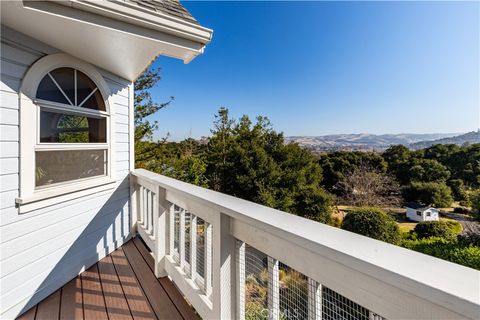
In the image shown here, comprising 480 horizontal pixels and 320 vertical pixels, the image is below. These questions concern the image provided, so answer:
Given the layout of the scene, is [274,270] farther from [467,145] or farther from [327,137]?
[327,137]

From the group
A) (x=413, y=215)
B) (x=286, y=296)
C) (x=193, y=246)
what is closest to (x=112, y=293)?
(x=193, y=246)

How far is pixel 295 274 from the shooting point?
114 cm

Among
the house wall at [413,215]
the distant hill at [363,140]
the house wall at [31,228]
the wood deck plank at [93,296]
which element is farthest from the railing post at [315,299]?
the distant hill at [363,140]

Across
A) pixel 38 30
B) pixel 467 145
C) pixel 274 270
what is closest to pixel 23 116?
pixel 38 30

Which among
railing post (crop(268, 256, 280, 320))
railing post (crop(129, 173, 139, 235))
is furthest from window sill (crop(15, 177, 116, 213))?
railing post (crop(268, 256, 280, 320))

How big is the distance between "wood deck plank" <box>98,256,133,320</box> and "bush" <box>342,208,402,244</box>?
9.26 m

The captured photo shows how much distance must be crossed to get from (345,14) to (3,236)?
1819 centimetres

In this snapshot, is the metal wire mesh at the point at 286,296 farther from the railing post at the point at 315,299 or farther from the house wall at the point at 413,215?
the house wall at the point at 413,215

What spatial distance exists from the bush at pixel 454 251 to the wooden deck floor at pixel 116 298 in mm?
7846

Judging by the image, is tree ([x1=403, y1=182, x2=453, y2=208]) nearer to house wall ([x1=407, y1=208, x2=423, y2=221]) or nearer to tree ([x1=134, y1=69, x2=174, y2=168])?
house wall ([x1=407, y1=208, x2=423, y2=221])

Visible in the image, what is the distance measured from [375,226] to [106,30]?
35.3ft

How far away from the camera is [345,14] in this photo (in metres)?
15.3

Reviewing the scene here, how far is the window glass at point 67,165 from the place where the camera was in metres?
2.43

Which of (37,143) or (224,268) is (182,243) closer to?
(224,268)
